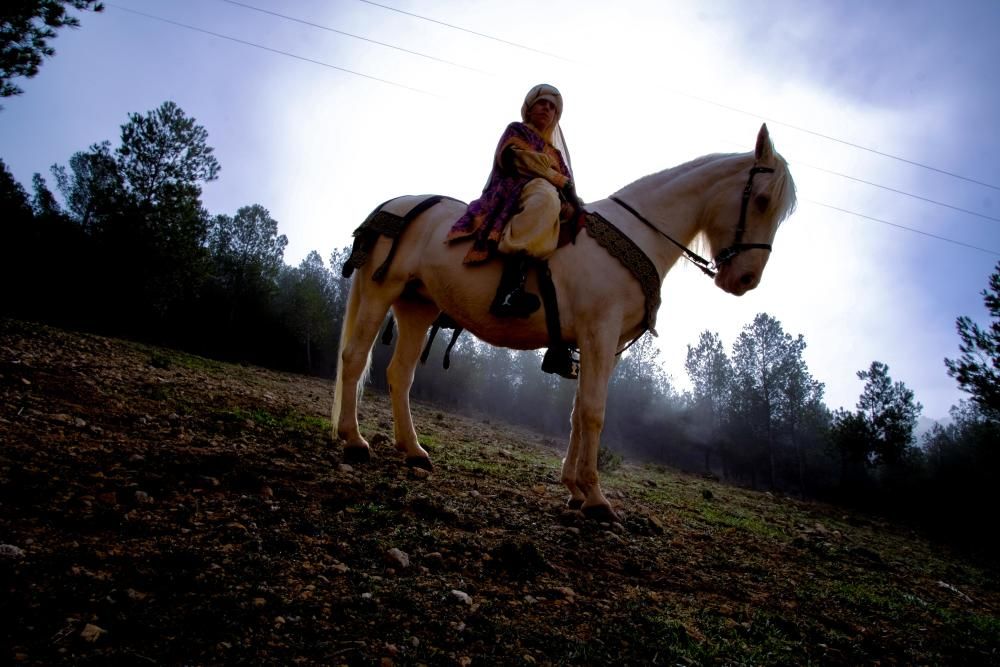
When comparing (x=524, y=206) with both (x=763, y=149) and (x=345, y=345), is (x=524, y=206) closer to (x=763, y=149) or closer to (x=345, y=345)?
(x=763, y=149)

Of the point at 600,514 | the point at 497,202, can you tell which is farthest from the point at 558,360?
the point at 497,202

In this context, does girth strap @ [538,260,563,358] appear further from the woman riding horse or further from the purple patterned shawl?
the purple patterned shawl

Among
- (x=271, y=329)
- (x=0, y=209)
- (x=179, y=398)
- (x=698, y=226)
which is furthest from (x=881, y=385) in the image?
(x=0, y=209)

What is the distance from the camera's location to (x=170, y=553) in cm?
201

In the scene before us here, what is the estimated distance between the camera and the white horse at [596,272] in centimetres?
407

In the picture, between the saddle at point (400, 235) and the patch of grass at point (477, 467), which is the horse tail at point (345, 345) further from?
the patch of grass at point (477, 467)

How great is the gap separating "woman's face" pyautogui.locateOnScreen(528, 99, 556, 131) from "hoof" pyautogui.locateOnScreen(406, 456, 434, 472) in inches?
139

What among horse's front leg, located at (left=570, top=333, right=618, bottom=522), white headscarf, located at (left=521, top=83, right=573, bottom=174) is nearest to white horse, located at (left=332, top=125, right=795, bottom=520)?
horse's front leg, located at (left=570, top=333, right=618, bottom=522)

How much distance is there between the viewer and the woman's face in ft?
15.4

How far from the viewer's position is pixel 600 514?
3947 millimetres

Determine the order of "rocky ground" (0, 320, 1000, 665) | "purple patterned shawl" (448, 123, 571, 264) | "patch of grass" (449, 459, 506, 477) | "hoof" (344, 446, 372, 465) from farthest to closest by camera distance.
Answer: "patch of grass" (449, 459, 506, 477), "hoof" (344, 446, 372, 465), "purple patterned shawl" (448, 123, 571, 264), "rocky ground" (0, 320, 1000, 665)

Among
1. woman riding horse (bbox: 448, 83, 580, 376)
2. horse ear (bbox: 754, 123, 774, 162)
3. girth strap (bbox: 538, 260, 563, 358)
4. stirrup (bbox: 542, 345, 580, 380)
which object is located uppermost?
horse ear (bbox: 754, 123, 774, 162)

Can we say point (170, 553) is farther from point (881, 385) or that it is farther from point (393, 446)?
point (881, 385)

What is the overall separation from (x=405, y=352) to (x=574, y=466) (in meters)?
2.26
